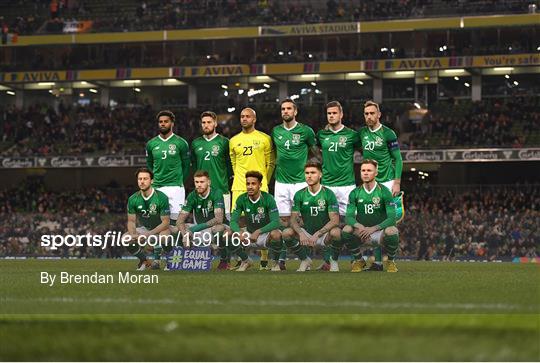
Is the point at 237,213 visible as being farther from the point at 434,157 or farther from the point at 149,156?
the point at 434,157

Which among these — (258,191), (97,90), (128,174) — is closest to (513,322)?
(258,191)

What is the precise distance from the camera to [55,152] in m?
47.4

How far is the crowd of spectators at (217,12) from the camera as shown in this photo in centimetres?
5009

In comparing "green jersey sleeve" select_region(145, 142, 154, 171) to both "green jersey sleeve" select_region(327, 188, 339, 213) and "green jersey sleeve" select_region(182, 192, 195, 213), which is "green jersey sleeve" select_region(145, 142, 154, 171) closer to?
"green jersey sleeve" select_region(182, 192, 195, 213)

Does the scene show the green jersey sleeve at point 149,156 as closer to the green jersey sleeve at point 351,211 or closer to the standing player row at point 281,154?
the standing player row at point 281,154

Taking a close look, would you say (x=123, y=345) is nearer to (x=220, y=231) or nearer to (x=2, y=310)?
(x=2, y=310)

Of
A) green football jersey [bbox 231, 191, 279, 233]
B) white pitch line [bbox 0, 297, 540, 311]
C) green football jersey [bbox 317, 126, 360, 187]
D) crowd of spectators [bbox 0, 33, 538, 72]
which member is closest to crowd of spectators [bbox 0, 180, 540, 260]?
green football jersey [bbox 317, 126, 360, 187]

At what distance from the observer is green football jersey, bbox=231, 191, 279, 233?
576 inches

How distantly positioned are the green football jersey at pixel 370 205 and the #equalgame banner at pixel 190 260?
2.15 meters

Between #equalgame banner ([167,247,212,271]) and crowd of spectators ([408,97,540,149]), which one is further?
crowd of spectators ([408,97,540,149])

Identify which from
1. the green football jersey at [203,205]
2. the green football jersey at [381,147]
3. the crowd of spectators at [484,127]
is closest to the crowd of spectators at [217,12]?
the crowd of spectators at [484,127]

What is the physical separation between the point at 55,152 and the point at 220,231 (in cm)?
3383

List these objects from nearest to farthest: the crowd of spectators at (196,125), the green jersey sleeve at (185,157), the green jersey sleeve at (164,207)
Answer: the green jersey sleeve at (164,207)
the green jersey sleeve at (185,157)
the crowd of spectators at (196,125)

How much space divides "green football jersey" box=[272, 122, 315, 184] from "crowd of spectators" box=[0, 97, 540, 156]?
27.9 metres
